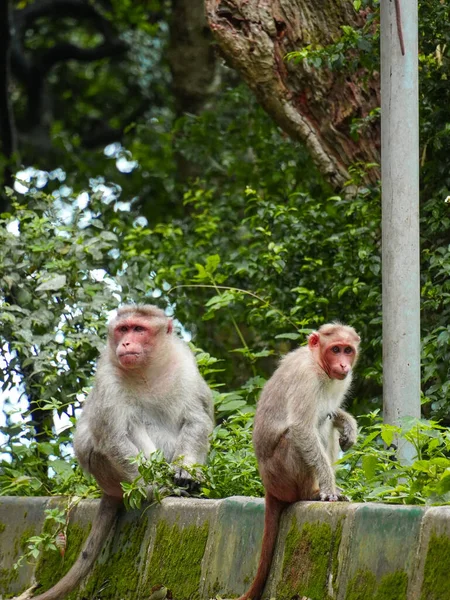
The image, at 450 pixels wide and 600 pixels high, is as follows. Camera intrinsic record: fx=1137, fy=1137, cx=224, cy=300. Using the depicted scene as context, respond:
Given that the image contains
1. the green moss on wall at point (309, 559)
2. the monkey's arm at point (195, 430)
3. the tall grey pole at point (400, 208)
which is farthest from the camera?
the monkey's arm at point (195, 430)

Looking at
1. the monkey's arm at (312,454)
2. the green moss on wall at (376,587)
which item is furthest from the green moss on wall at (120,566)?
the green moss on wall at (376,587)

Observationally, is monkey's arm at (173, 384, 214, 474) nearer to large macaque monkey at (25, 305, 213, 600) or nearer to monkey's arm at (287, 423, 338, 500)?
large macaque monkey at (25, 305, 213, 600)

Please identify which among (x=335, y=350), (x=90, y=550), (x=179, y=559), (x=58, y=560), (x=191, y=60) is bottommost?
(x=58, y=560)

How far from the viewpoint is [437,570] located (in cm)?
370

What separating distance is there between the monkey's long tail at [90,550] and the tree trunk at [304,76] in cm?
352

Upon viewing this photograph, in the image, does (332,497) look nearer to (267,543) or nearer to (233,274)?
(267,543)

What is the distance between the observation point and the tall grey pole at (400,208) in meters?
5.70

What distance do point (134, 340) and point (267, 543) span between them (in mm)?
1993

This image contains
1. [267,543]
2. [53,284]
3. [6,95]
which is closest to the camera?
[267,543]

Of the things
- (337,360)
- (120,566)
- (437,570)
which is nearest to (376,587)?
(437,570)

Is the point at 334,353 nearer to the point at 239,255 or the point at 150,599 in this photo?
the point at 150,599

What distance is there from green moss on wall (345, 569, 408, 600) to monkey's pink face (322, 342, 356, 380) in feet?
4.72

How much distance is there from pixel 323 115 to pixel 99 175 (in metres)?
6.15

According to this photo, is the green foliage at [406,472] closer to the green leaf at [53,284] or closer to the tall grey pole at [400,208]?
the tall grey pole at [400,208]
